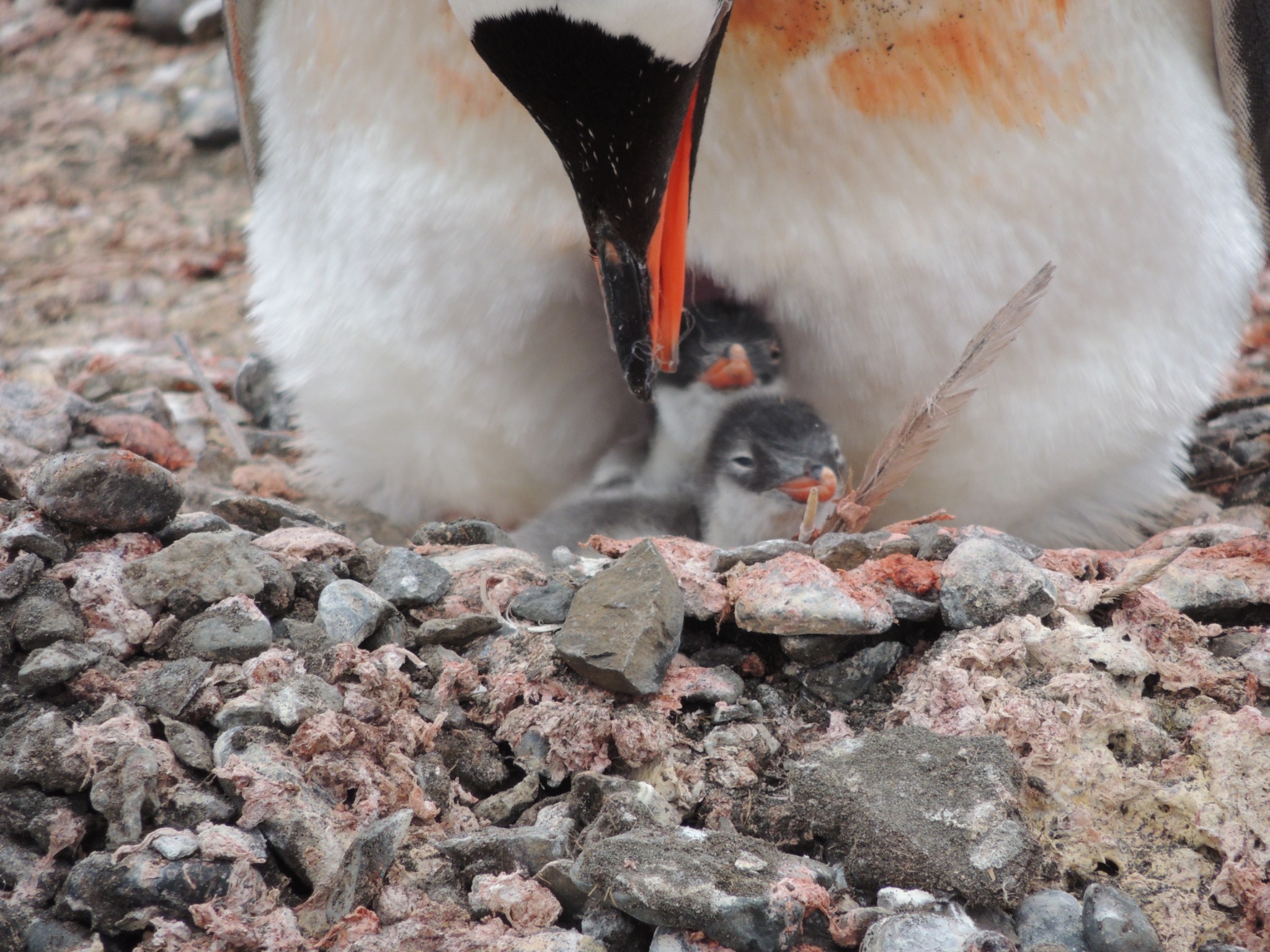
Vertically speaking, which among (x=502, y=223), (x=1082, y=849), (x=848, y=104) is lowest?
(x=1082, y=849)

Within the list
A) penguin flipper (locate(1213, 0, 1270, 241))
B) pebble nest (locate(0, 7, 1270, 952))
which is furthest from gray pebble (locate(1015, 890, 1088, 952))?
penguin flipper (locate(1213, 0, 1270, 241))

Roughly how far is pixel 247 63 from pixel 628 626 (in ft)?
3.74

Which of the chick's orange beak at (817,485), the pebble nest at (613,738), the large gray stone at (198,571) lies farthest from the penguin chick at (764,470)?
the large gray stone at (198,571)

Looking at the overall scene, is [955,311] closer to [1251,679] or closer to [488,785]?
[1251,679]

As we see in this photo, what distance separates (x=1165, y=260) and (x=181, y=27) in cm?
277

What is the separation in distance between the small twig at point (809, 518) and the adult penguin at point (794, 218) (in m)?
0.17

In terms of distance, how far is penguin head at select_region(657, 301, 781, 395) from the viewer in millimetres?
1682

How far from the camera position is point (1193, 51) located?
4.70 feet

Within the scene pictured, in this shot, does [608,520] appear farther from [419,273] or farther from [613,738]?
[613,738]

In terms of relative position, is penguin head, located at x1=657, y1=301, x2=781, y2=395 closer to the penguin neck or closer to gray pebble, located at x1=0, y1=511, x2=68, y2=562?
the penguin neck

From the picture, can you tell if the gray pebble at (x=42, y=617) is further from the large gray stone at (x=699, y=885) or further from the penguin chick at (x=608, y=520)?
the penguin chick at (x=608, y=520)

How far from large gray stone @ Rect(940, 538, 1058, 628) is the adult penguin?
43 centimetres

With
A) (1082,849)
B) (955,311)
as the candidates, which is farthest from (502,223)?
(1082,849)

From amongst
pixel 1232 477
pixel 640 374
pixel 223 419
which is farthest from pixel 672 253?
pixel 1232 477
